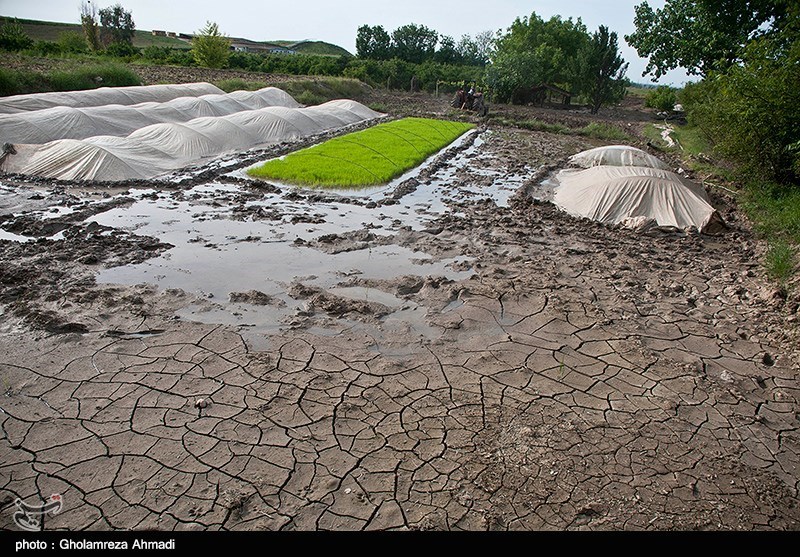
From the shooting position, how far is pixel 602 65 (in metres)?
31.2

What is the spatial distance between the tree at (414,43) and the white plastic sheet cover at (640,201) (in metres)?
51.5

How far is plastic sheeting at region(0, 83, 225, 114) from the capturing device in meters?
13.7

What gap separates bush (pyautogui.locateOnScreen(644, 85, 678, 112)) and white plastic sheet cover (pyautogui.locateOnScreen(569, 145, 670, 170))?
68.1ft

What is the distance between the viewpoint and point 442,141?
1869 centimetres


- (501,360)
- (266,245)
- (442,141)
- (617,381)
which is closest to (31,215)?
(266,245)

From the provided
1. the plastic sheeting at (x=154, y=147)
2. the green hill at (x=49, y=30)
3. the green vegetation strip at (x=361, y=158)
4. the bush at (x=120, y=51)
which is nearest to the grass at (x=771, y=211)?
the green vegetation strip at (x=361, y=158)

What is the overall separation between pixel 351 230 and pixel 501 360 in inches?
176

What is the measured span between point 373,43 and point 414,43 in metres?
4.68

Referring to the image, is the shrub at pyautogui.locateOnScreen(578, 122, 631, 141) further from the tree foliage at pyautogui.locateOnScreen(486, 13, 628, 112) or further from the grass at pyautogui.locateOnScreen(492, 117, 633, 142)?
the tree foliage at pyautogui.locateOnScreen(486, 13, 628, 112)

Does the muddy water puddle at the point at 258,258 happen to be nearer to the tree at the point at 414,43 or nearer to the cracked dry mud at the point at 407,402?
the cracked dry mud at the point at 407,402

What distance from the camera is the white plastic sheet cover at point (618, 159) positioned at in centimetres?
1487

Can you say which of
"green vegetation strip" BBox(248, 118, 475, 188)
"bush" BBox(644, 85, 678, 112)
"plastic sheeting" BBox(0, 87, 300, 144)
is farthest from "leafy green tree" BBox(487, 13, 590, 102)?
"plastic sheeting" BBox(0, 87, 300, 144)

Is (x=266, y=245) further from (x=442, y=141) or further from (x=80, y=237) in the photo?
(x=442, y=141)

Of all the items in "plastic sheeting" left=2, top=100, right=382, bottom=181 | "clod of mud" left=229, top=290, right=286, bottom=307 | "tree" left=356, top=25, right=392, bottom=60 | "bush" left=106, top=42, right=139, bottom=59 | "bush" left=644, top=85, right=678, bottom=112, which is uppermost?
"tree" left=356, top=25, right=392, bottom=60
